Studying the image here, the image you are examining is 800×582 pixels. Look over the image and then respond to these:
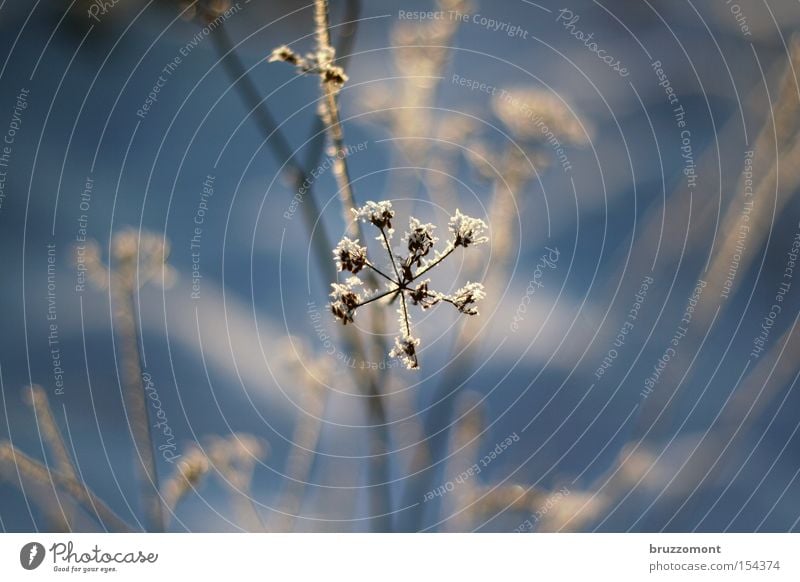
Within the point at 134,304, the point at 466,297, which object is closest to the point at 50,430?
the point at 134,304

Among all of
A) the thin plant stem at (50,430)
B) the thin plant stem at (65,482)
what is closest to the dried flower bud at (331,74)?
the thin plant stem at (65,482)

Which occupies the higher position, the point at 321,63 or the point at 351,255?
the point at 321,63

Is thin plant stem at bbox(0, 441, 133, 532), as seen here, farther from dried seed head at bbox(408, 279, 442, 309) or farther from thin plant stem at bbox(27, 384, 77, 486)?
dried seed head at bbox(408, 279, 442, 309)

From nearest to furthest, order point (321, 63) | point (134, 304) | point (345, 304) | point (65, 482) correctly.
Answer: point (345, 304), point (321, 63), point (65, 482), point (134, 304)
